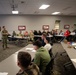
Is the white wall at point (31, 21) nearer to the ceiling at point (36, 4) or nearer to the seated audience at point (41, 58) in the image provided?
the ceiling at point (36, 4)

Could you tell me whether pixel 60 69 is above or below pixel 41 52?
below

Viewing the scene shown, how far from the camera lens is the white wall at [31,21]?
527 inches

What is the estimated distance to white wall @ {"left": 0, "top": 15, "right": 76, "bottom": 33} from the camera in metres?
13.4

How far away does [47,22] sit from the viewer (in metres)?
13.9

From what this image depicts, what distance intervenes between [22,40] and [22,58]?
30.0ft

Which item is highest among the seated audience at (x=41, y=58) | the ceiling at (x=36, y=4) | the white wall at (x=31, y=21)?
the ceiling at (x=36, y=4)

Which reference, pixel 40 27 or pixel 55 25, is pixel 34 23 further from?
pixel 55 25

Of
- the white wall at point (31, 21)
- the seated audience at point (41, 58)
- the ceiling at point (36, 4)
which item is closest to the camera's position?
the seated audience at point (41, 58)

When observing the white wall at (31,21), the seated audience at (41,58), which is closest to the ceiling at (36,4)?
the seated audience at (41,58)

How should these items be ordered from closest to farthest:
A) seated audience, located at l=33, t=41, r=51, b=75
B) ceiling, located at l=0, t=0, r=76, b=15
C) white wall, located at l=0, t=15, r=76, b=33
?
seated audience, located at l=33, t=41, r=51, b=75 → ceiling, located at l=0, t=0, r=76, b=15 → white wall, located at l=0, t=15, r=76, b=33

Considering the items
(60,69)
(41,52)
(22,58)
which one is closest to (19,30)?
(60,69)

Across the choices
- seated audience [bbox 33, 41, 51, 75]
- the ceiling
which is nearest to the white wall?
the ceiling

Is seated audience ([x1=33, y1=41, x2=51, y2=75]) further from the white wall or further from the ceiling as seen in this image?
the white wall

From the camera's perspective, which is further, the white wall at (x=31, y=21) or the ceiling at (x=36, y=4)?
the white wall at (x=31, y=21)
